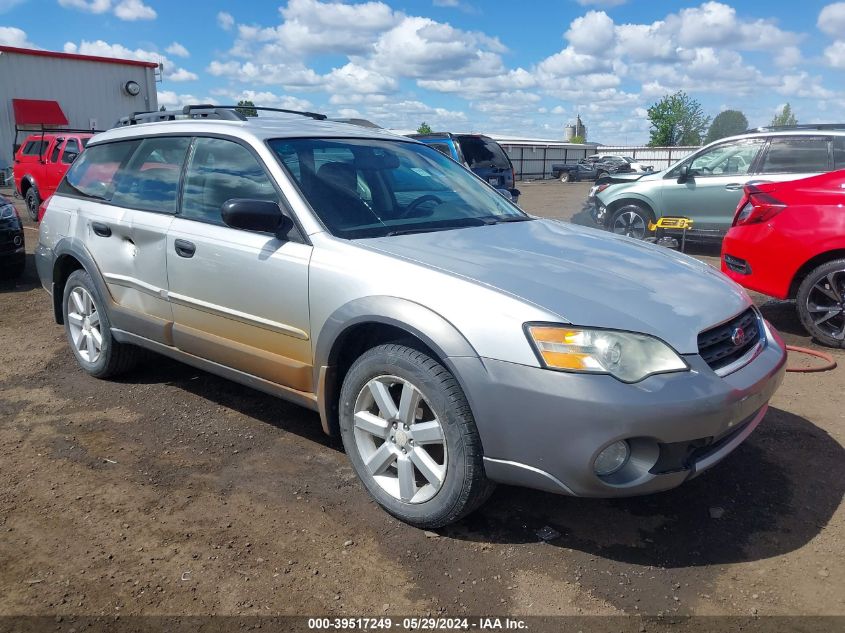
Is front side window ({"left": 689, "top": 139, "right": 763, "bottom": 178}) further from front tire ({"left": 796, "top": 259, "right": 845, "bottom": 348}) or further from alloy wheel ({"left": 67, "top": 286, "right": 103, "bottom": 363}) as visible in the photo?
alloy wheel ({"left": 67, "top": 286, "right": 103, "bottom": 363})

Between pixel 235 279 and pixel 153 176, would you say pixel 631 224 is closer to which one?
pixel 153 176

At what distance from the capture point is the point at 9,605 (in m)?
2.52

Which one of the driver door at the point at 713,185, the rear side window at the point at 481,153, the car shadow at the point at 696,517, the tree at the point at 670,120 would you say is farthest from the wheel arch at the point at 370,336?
the tree at the point at 670,120

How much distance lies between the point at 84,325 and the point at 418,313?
3.12 metres

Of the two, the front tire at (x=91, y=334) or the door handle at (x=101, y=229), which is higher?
the door handle at (x=101, y=229)

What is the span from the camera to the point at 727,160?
9680 millimetres

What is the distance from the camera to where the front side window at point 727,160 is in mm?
9445

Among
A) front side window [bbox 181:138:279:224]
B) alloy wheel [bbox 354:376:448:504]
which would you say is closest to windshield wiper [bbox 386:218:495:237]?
front side window [bbox 181:138:279:224]

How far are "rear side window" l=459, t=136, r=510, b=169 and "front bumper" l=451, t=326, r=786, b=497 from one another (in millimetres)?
10759

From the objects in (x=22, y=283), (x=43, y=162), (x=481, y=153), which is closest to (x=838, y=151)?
(x=481, y=153)

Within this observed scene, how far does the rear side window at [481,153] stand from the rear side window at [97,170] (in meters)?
8.76

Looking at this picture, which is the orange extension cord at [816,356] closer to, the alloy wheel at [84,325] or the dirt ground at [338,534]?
the dirt ground at [338,534]

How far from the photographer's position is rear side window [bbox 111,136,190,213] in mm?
4051

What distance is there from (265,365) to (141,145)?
1923 mm
